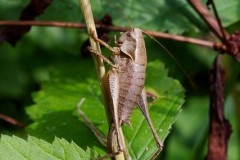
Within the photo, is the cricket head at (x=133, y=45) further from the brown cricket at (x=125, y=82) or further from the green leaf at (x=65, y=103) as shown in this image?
the green leaf at (x=65, y=103)

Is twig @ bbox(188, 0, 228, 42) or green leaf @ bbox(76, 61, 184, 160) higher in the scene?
twig @ bbox(188, 0, 228, 42)

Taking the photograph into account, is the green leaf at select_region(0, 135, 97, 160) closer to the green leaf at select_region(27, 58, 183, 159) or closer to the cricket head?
the green leaf at select_region(27, 58, 183, 159)

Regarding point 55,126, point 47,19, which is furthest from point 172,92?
point 47,19

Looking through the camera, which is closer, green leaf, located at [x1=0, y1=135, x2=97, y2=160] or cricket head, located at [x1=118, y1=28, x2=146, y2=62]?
green leaf, located at [x1=0, y1=135, x2=97, y2=160]

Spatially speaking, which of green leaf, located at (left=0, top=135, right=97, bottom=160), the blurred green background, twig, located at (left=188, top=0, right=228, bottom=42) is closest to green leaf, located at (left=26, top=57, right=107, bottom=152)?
the blurred green background

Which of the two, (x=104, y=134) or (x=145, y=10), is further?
(x=145, y=10)

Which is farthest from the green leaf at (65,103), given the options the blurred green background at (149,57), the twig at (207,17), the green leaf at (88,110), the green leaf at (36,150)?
the twig at (207,17)

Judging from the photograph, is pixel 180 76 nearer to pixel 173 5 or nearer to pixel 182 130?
pixel 182 130

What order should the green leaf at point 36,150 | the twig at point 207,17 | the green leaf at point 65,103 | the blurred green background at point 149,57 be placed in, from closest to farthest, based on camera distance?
the green leaf at point 36,150, the green leaf at point 65,103, the twig at point 207,17, the blurred green background at point 149,57

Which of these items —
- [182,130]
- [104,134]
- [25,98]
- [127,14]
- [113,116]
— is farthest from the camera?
[182,130]
